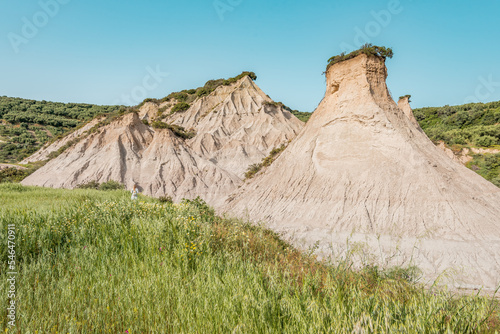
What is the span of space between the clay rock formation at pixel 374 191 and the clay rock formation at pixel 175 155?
30.0ft

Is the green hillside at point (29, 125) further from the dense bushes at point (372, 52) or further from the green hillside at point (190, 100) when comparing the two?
the dense bushes at point (372, 52)

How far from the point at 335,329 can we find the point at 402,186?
1650 cm

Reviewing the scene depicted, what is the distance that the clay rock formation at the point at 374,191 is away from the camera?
12.5 m

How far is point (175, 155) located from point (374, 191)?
2406cm

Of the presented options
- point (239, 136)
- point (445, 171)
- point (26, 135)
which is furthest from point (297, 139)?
point (26, 135)

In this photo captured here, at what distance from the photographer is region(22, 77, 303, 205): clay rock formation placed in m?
28.4

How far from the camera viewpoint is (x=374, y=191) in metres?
16.3

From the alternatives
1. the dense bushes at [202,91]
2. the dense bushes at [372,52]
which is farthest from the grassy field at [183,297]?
the dense bushes at [202,91]

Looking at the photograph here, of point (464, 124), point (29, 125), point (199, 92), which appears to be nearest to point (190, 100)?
point (199, 92)

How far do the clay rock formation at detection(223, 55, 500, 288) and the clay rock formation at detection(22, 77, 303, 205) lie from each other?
9.15 metres

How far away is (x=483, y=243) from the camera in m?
12.5

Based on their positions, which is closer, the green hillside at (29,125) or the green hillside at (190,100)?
the green hillside at (190,100)

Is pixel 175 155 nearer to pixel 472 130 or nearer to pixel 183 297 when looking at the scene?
pixel 183 297

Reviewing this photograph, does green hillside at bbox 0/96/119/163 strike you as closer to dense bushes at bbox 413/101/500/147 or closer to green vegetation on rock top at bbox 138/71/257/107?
green vegetation on rock top at bbox 138/71/257/107
